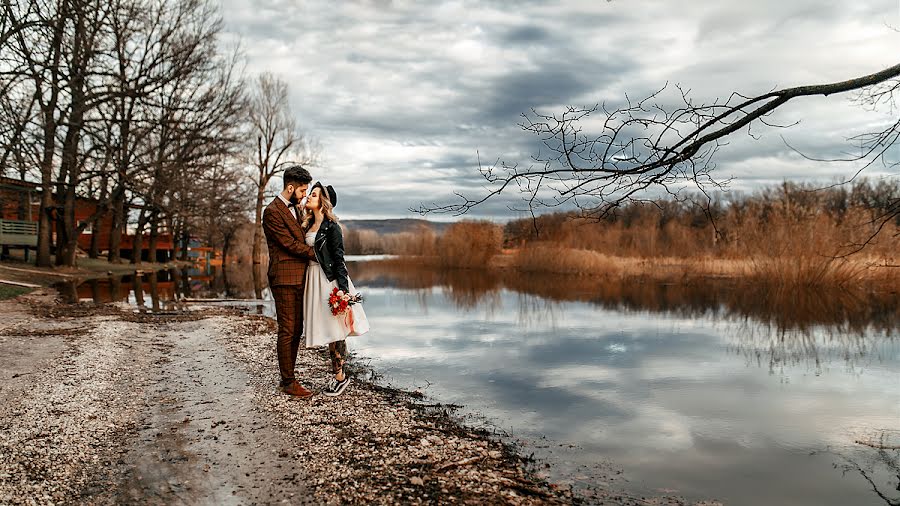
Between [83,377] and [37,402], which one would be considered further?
[83,377]

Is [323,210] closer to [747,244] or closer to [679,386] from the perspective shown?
[679,386]

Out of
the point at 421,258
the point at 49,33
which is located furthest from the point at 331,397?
the point at 421,258

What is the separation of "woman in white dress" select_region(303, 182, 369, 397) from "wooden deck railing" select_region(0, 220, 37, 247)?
24.7 m

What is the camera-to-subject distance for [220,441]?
505cm

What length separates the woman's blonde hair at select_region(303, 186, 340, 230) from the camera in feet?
20.3

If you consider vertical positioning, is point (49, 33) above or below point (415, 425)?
above

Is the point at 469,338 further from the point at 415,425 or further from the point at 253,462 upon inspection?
the point at 253,462

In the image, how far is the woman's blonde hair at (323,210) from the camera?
6.20 metres

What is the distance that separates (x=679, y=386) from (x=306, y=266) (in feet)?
17.9

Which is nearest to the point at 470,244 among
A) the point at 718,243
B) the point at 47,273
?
the point at 718,243

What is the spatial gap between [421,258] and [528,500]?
1730 inches

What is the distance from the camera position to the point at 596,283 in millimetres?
26625

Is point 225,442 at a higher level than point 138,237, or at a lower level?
lower

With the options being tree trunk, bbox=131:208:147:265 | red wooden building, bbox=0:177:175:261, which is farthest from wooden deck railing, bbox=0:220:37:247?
tree trunk, bbox=131:208:147:265
